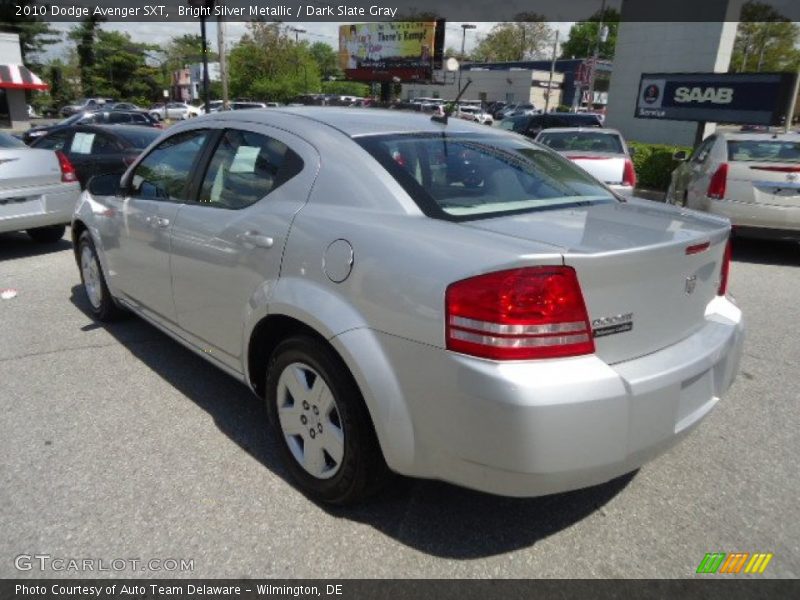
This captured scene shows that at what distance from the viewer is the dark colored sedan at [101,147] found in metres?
8.95

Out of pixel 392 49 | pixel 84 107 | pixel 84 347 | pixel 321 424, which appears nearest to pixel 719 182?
pixel 321 424

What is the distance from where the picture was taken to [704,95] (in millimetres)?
13500

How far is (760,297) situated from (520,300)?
5.16 meters

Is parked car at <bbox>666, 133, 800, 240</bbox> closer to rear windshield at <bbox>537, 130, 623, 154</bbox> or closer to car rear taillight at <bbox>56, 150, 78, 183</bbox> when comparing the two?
rear windshield at <bbox>537, 130, 623, 154</bbox>

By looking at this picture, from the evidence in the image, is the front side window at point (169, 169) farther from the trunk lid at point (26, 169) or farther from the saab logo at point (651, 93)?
the saab logo at point (651, 93)

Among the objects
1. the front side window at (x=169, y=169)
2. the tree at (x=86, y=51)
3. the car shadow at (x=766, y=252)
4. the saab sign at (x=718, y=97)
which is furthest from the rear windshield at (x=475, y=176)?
the tree at (x=86, y=51)

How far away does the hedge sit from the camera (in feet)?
42.5

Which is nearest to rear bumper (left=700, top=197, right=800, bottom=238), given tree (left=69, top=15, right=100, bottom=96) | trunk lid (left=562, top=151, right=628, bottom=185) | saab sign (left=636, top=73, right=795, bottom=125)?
trunk lid (left=562, top=151, right=628, bottom=185)

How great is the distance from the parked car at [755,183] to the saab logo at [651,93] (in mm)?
7634

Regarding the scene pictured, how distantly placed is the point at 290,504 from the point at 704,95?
14012 millimetres

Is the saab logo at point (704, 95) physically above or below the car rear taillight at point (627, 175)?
above

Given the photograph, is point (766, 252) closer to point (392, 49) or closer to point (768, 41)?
point (392, 49)

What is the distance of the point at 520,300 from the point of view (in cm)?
197

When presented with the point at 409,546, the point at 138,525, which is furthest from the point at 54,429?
the point at 409,546
